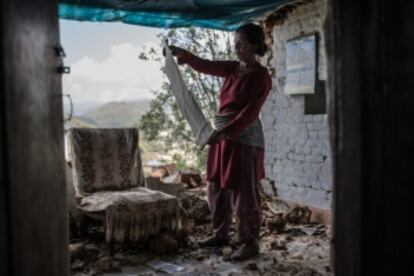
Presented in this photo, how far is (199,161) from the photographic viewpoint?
682 centimetres

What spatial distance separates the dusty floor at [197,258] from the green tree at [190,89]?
2.82 meters

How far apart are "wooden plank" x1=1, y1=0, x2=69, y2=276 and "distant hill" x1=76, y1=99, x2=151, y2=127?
19.8ft

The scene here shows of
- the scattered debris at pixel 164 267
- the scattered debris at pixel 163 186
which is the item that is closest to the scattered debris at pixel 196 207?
the scattered debris at pixel 163 186

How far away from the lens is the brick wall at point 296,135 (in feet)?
14.3

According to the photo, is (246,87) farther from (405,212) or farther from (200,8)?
(405,212)

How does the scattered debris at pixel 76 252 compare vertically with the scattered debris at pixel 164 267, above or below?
above

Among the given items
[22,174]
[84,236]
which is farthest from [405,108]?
[84,236]

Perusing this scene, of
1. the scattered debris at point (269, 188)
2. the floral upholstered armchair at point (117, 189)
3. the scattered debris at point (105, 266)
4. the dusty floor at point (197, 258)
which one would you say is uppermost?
the floral upholstered armchair at point (117, 189)

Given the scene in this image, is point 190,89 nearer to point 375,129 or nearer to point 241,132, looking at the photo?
point 241,132

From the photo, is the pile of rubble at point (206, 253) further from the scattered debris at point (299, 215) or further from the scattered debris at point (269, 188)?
the scattered debris at point (269, 188)

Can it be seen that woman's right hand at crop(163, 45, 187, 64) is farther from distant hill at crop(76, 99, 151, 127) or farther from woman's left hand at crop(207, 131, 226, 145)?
distant hill at crop(76, 99, 151, 127)

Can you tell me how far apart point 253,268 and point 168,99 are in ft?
12.9

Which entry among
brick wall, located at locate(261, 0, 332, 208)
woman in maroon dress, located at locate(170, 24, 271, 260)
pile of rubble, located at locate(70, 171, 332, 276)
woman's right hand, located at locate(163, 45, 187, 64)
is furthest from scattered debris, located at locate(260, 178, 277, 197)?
woman's right hand, located at locate(163, 45, 187, 64)

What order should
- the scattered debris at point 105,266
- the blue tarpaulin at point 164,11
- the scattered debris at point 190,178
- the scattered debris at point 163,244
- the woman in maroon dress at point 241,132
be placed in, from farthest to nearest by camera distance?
the scattered debris at point 190,178, the blue tarpaulin at point 164,11, the scattered debris at point 163,244, the woman in maroon dress at point 241,132, the scattered debris at point 105,266
